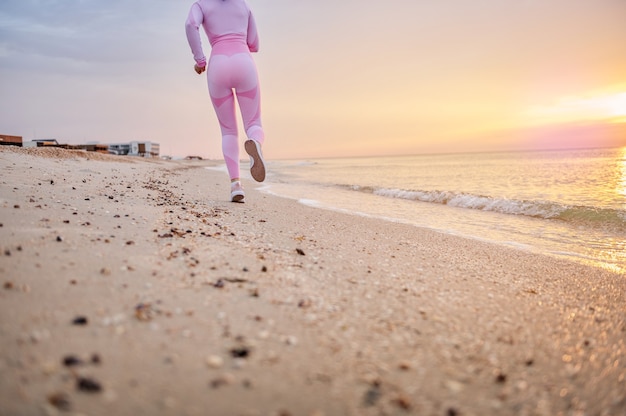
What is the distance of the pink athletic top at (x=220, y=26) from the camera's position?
227 inches

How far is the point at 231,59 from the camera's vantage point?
19.0 feet

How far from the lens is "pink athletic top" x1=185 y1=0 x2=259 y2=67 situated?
5.78 metres

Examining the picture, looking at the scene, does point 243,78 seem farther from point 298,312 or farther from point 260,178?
point 298,312

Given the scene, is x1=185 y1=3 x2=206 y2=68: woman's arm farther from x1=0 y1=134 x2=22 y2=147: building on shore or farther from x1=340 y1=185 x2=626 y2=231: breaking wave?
x1=0 y1=134 x2=22 y2=147: building on shore

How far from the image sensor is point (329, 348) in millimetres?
1764

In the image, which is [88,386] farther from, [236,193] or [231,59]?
[236,193]

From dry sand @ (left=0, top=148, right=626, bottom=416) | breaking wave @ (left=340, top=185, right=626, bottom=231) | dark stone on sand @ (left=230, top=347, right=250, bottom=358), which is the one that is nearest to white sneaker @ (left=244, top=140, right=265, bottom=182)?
dry sand @ (left=0, top=148, right=626, bottom=416)

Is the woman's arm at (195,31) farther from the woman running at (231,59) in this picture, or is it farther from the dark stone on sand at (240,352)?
the dark stone on sand at (240,352)

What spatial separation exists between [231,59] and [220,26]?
22.8 inches

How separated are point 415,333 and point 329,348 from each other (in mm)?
533

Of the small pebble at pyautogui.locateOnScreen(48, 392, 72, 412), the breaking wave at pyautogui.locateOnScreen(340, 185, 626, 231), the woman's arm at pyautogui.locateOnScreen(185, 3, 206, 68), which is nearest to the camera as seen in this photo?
Result: the small pebble at pyautogui.locateOnScreen(48, 392, 72, 412)

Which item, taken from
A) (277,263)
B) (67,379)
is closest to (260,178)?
(277,263)

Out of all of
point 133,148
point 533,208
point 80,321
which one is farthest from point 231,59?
point 133,148

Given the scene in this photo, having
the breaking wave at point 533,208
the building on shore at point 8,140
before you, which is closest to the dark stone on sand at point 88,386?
the breaking wave at point 533,208
